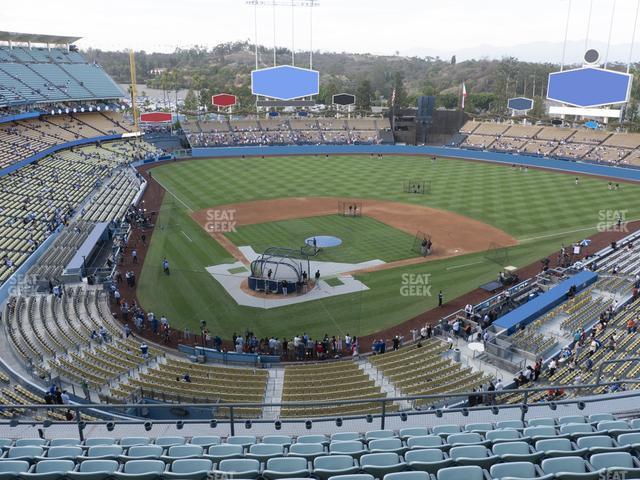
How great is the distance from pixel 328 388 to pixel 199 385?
14.8 ft

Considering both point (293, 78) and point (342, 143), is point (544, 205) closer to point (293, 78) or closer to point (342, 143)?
point (342, 143)

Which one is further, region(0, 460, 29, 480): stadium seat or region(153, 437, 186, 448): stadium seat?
region(153, 437, 186, 448): stadium seat

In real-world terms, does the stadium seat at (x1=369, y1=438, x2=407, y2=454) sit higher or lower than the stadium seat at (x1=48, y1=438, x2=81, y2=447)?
higher

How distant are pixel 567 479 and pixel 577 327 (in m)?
17.0

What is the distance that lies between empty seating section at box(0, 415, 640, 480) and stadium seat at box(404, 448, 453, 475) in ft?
0.05

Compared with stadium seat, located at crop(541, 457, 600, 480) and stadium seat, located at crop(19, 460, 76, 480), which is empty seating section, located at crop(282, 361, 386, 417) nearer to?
stadium seat, located at crop(19, 460, 76, 480)

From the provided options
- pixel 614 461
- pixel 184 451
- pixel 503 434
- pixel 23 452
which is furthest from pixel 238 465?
pixel 614 461

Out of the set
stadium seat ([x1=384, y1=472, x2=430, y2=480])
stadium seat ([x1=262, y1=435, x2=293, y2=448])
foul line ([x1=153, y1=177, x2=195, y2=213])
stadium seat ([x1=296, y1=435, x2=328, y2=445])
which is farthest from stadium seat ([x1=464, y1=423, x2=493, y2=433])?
foul line ([x1=153, y1=177, x2=195, y2=213])

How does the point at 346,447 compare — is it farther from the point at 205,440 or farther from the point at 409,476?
the point at 205,440

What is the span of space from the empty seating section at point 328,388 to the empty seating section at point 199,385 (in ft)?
3.54

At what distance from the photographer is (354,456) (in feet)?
25.6

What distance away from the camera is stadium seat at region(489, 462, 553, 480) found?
670 centimetres

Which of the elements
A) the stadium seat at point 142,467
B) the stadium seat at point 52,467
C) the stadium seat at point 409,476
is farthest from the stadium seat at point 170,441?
the stadium seat at point 409,476

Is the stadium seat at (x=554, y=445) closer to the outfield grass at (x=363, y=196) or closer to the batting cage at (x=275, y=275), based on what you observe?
the outfield grass at (x=363, y=196)
